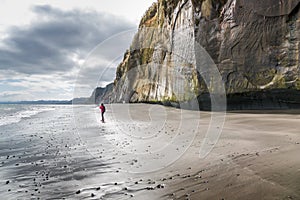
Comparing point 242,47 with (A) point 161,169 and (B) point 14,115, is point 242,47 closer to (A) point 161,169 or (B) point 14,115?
(A) point 161,169

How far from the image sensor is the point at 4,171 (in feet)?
17.9

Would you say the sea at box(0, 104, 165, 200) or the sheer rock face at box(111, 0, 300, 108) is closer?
the sea at box(0, 104, 165, 200)

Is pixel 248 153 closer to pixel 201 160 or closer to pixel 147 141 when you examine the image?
pixel 201 160

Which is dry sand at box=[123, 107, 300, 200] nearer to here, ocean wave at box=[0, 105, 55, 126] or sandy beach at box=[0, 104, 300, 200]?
Answer: sandy beach at box=[0, 104, 300, 200]

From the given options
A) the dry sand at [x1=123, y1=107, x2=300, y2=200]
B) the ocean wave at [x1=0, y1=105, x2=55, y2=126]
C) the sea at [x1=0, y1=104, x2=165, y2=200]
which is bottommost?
the ocean wave at [x1=0, y1=105, x2=55, y2=126]

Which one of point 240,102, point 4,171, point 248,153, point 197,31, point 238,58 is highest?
point 197,31

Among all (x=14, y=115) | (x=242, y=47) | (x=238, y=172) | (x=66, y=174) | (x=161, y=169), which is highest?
(x=242, y=47)

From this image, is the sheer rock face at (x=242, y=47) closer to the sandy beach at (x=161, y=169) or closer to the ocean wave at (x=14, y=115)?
the sandy beach at (x=161, y=169)

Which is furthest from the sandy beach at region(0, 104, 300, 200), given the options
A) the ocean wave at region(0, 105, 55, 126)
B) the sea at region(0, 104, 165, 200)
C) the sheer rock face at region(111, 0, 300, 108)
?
the ocean wave at region(0, 105, 55, 126)

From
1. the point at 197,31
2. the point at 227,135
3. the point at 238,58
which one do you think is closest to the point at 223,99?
the point at 238,58

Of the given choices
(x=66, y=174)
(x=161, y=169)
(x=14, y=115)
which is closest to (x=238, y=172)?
(x=161, y=169)

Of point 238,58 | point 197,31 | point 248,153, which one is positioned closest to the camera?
point 248,153

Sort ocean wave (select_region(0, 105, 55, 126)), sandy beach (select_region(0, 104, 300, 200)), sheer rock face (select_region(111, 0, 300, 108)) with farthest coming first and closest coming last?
1. ocean wave (select_region(0, 105, 55, 126))
2. sheer rock face (select_region(111, 0, 300, 108))
3. sandy beach (select_region(0, 104, 300, 200))

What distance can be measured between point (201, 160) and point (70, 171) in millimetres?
3172
